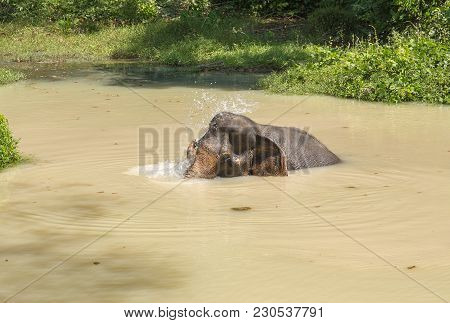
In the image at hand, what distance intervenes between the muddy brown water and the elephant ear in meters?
0.16

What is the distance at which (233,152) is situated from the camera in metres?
9.00

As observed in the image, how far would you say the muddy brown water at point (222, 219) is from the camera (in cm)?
583

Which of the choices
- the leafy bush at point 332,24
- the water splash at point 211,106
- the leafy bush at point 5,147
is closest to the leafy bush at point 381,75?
the water splash at point 211,106

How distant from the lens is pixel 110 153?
10.3 m

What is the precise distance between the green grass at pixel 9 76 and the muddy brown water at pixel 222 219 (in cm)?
358

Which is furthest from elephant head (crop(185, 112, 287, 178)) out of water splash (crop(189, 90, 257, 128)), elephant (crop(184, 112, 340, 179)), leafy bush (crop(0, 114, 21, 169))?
water splash (crop(189, 90, 257, 128))

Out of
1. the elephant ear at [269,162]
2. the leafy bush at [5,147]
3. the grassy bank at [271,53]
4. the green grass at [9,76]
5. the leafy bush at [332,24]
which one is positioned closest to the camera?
the elephant ear at [269,162]

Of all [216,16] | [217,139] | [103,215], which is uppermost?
[216,16]

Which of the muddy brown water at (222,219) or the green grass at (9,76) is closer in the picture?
the muddy brown water at (222,219)

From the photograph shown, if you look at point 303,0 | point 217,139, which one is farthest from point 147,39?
point 217,139

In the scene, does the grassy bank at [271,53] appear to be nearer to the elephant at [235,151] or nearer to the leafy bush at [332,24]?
the leafy bush at [332,24]

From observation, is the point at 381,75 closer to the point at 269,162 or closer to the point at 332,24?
the point at 269,162

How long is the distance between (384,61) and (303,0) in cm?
986

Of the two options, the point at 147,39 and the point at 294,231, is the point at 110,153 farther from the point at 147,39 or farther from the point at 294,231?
the point at 147,39
